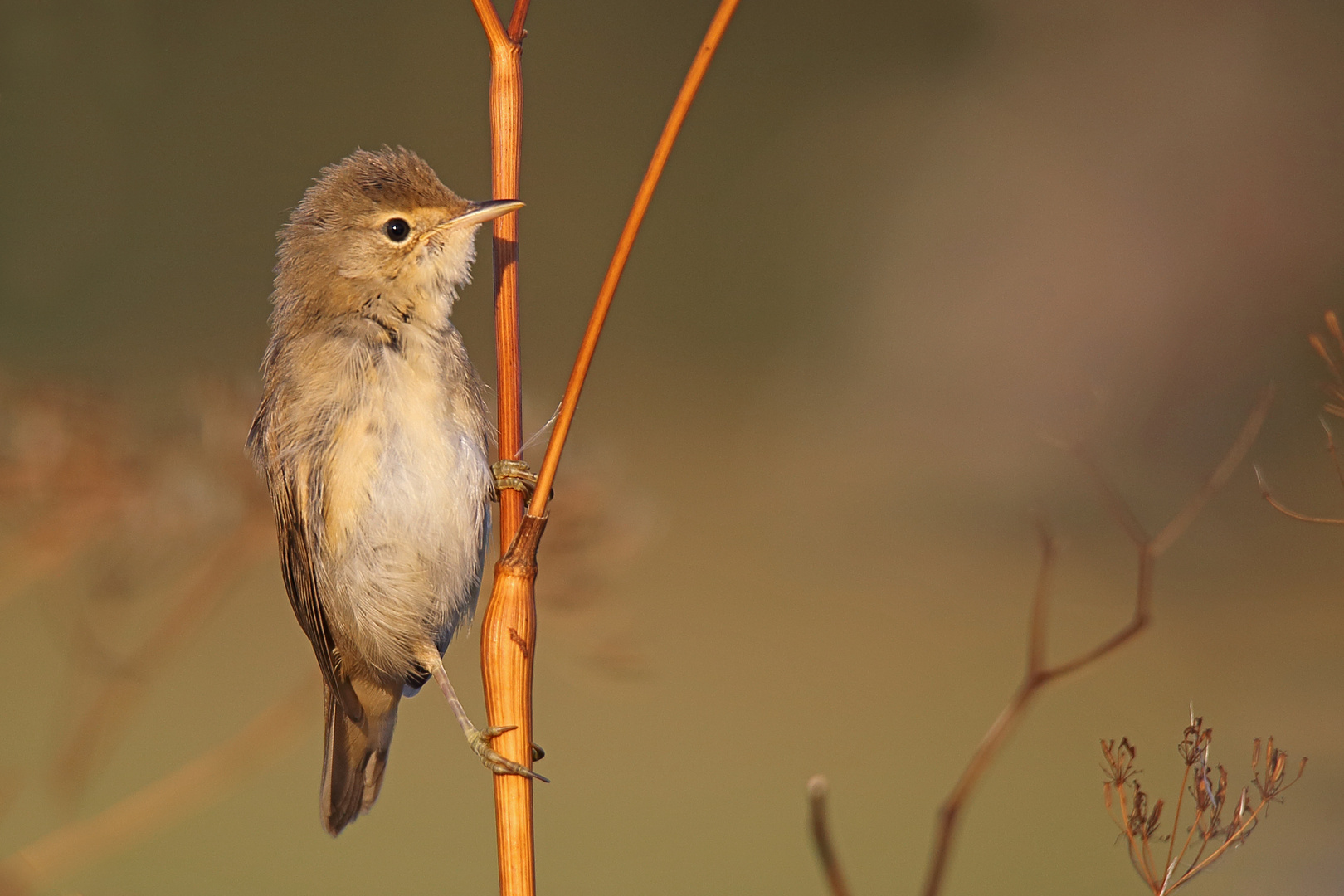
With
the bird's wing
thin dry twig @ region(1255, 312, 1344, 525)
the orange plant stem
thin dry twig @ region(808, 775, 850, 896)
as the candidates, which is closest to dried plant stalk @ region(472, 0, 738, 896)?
the orange plant stem

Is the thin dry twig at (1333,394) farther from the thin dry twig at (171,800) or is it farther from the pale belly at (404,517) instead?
the thin dry twig at (171,800)

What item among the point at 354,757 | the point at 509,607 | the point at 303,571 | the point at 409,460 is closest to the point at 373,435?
the point at 409,460

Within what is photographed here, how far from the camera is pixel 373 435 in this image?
0.80m

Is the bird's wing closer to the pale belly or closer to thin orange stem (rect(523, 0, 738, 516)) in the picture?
the pale belly

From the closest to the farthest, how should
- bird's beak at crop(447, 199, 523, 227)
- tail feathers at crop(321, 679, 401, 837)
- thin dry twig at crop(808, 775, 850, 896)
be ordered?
thin dry twig at crop(808, 775, 850, 896), bird's beak at crop(447, 199, 523, 227), tail feathers at crop(321, 679, 401, 837)

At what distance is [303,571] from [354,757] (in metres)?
0.17

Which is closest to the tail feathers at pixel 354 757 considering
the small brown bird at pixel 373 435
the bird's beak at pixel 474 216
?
the small brown bird at pixel 373 435

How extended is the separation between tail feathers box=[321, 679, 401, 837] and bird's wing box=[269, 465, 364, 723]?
0.06 feet

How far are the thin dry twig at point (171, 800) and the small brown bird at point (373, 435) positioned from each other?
0.07 m

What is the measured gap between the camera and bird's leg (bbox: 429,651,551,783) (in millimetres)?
440

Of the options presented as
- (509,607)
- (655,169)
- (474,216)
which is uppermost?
(474,216)

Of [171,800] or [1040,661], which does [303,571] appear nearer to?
[171,800]

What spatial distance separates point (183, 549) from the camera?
41.0 inches

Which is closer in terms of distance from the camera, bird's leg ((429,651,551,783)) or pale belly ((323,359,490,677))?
bird's leg ((429,651,551,783))
